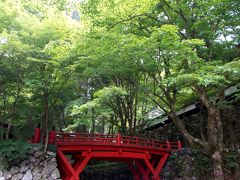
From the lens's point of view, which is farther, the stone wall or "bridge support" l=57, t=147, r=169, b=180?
"bridge support" l=57, t=147, r=169, b=180

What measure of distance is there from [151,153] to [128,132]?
2.39 m

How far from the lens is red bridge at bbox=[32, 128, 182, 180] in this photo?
31.6ft

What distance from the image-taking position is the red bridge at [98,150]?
9617 mm

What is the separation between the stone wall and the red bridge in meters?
0.62

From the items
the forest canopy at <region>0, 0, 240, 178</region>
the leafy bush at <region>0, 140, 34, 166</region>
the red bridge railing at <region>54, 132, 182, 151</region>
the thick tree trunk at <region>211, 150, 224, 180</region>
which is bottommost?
the thick tree trunk at <region>211, 150, 224, 180</region>

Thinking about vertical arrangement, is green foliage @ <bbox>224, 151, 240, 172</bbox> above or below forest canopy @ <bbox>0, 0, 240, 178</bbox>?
below

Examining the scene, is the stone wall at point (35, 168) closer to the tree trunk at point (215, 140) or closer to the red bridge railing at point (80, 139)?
the red bridge railing at point (80, 139)

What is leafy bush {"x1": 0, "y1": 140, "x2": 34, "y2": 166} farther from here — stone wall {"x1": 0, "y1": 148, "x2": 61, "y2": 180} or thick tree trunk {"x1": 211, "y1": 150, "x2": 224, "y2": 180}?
thick tree trunk {"x1": 211, "y1": 150, "x2": 224, "y2": 180}

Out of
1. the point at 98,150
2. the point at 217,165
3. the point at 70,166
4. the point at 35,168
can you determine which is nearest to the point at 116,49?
the point at 98,150

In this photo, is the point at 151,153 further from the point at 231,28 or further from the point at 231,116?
the point at 231,28

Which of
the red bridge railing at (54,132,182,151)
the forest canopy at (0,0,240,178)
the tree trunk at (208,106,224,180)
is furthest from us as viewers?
the red bridge railing at (54,132,182,151)

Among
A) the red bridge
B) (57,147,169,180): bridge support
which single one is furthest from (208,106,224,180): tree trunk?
(57,147,169,180): bridge support

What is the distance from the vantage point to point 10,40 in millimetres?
7883

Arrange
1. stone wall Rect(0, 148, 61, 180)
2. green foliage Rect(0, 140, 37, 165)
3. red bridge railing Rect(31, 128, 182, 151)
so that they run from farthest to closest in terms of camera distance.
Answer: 1. red bridge railing Rect(31, 128, 182, 151)
2. stone wall Rect(0, 148, 61, 180)
3. green foliage Rect(0, 140, 37, 165)
